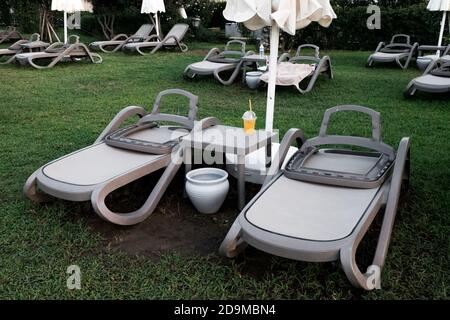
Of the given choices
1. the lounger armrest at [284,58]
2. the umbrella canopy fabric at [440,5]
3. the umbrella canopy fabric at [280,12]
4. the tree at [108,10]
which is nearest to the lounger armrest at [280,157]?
the umbrella canopy fabric at [280,12]

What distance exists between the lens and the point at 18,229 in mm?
3334

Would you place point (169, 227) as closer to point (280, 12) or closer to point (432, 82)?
point (280, 12)

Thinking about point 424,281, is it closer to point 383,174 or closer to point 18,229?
point 383,174

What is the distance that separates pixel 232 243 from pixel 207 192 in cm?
68

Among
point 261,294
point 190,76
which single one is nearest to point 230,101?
point 190,76

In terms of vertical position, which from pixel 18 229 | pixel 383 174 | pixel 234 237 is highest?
pixel 383 174

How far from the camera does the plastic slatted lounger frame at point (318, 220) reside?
→ 8.00 ft

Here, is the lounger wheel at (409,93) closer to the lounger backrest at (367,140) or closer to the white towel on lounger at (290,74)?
the white towel on lounger at (290,74)

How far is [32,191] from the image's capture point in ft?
11.6

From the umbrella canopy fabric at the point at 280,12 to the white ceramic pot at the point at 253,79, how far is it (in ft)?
14.0

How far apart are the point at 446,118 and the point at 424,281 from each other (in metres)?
4.08

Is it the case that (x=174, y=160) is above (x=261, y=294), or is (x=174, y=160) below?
above

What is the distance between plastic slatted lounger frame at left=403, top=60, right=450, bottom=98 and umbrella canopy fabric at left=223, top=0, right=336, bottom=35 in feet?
12.7

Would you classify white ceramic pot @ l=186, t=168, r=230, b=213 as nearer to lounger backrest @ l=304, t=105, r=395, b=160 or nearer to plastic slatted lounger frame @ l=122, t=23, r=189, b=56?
lounger backrest @ l=304, t=105, r=395, b=160
